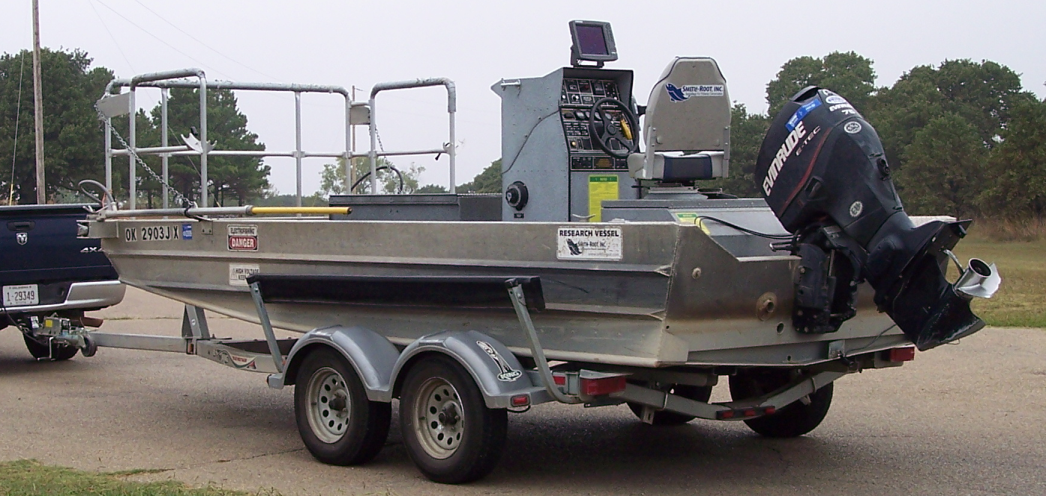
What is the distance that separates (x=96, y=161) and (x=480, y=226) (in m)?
51.6

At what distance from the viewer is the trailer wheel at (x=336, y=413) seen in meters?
6.80

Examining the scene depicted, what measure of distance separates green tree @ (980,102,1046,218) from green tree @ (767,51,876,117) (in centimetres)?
904

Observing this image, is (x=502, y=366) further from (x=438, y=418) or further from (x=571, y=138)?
(x=571, y=138)

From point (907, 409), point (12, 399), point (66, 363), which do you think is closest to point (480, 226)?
point (907, 409)

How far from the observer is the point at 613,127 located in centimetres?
775

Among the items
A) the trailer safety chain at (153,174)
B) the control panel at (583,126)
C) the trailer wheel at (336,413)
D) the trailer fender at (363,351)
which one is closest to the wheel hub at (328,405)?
the trailer wheel at (336,413)

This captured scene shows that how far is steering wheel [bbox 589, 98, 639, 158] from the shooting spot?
24.8ft

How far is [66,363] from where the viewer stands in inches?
450

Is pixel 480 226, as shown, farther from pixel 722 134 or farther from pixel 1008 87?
pixel 1008 87

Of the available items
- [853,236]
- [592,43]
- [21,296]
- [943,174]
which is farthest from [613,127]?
[943,174]

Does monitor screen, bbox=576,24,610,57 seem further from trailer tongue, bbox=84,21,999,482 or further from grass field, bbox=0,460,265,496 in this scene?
grass field, bbox=0,460,265,496

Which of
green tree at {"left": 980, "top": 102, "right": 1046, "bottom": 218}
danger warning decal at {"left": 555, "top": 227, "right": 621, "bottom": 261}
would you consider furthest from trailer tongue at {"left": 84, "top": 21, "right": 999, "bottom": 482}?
green tree at {"left": 980, "top": 102, "right": 1046, "bottom": 218}

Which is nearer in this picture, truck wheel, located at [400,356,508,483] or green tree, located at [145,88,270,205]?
truck wheel, located at [400,356,508,483]

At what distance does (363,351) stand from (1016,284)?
1449 centimetres
